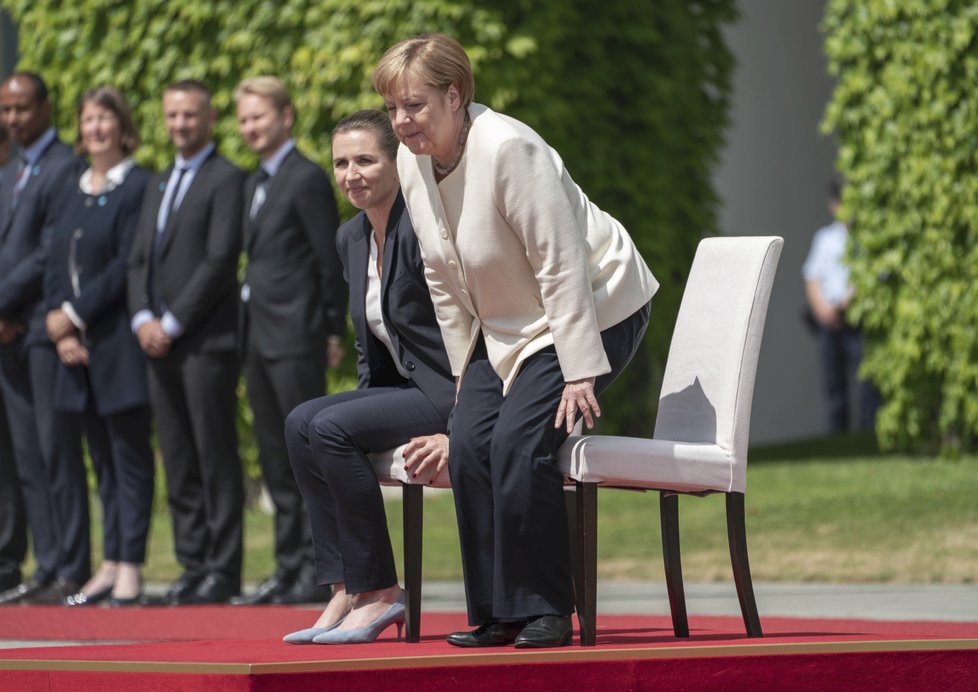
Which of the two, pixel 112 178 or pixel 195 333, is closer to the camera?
pixel 195 333

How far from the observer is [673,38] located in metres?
11.7

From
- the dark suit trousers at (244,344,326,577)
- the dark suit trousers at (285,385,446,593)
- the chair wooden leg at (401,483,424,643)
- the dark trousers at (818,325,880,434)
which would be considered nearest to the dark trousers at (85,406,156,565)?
the dark suit trousers at (244,344,326,577)

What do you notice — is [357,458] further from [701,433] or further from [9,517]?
[9,517]

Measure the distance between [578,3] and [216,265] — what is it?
15.0 feet

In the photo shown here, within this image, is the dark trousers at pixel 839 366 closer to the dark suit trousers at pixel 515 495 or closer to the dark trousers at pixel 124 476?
the dark trousers at pixel 124 476

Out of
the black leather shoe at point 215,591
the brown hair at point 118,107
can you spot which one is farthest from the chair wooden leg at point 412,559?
the brown hair at point 118,107

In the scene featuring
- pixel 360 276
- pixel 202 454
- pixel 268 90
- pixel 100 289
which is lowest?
pixel 202 454

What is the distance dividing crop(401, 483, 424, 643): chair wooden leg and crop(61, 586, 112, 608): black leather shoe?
299cm

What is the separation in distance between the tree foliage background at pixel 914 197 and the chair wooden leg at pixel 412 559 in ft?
18.3

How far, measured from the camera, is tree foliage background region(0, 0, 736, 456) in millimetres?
9984

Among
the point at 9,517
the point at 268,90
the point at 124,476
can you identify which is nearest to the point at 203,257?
the point at 268,90

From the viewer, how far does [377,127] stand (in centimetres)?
513

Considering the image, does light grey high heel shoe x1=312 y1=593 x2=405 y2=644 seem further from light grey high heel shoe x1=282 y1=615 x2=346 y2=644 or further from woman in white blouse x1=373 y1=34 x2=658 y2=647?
woman in white blouse x1=373 y1=34 x2=658 y2=647

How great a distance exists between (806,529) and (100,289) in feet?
11.1
